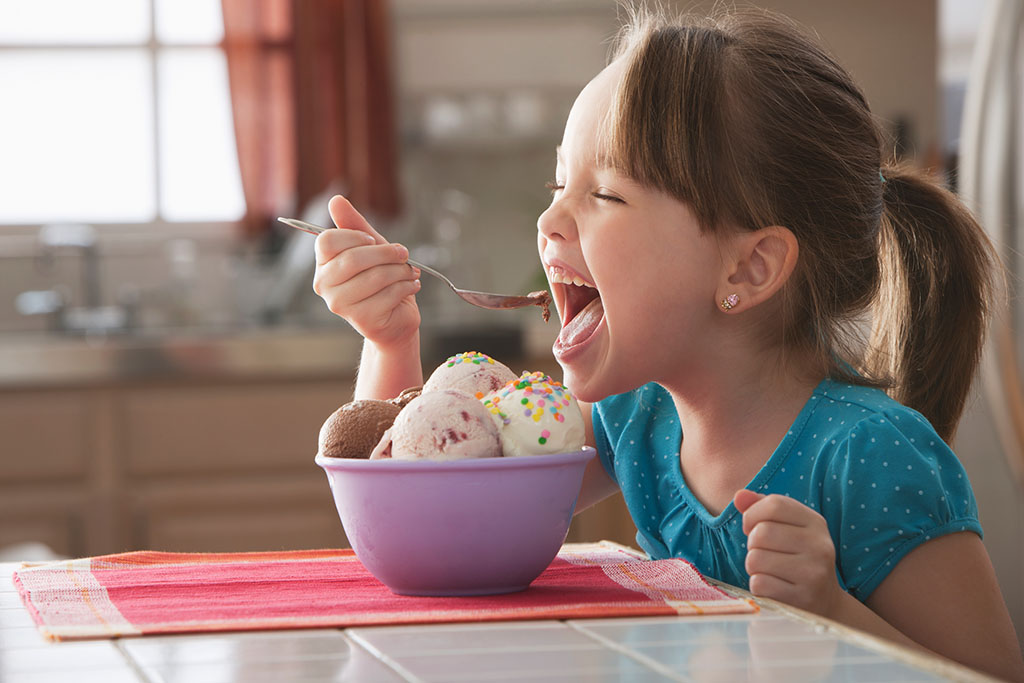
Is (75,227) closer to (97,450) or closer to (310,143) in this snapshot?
(310,143)

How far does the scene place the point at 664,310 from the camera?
3.26ft

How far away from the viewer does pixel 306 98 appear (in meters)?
3.80

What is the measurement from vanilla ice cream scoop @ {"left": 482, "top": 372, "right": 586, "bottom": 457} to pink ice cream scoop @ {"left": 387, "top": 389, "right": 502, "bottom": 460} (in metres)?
0.01

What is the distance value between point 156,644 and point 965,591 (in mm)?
578

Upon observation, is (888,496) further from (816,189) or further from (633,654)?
(633,654)

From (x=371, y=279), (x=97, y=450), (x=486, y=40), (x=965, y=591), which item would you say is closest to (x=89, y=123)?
(x=486, y=40)

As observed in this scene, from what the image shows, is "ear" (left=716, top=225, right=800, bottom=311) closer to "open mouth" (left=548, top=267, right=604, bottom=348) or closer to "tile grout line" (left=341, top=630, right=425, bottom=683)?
"open mouth" (left=548, top=267, right=604, bottom=348)

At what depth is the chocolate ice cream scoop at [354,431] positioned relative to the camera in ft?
2.49

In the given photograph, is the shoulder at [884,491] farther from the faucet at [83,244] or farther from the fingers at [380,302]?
the faucet at [83,244]

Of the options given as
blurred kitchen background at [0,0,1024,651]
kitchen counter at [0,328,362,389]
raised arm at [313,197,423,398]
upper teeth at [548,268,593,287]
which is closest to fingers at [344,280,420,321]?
raised arm at [313,197,423,398]

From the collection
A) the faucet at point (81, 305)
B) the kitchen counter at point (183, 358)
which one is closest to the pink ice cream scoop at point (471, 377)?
the kitchen counter at point (183, 358)

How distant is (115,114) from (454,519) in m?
3.47

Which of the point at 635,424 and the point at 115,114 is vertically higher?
the point at 115,114

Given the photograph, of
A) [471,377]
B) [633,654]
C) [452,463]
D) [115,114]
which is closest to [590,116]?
[471,377]
